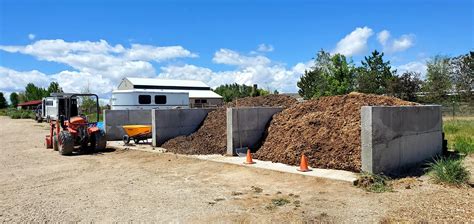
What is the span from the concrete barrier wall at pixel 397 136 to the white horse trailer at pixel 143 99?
1900 cm

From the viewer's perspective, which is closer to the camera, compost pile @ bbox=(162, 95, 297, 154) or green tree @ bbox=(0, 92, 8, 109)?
compost pile @ bbox=(162, 95, 297, 154)

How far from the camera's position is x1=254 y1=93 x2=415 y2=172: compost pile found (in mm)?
9828

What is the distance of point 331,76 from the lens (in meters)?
50.6

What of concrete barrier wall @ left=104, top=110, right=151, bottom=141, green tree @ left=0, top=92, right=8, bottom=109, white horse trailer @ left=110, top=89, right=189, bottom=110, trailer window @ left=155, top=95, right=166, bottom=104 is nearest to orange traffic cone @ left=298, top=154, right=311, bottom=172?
concrete barrier wall @ left=104, top=110, right=151, bottom=141

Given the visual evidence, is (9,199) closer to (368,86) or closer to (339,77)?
(368,86)

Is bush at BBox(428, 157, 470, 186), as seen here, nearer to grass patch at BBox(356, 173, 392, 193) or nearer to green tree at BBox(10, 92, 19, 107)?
grass patch at BBox(356, 173, 392, 193)

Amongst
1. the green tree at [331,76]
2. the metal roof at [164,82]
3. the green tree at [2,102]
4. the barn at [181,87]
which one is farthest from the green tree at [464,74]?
the green tree at [2,102]

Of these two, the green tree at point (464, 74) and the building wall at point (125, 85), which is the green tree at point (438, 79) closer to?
the green tree at point (464, 74)

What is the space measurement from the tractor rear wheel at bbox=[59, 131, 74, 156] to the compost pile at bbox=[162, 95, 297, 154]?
3108 mm

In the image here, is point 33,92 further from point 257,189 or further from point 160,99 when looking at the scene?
point 257,189

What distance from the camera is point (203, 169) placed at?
10.4 meters

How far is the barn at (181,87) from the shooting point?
47.8 meters

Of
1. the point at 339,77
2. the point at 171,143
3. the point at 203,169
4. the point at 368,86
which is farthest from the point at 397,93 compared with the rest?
the point at 203,169

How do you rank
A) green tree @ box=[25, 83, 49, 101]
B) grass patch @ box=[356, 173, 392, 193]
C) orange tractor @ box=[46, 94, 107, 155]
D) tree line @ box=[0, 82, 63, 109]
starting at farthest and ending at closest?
green tree @ box=[25, 83, 49, 101]
tree line @ box=[0, 82, 63, 109]
orange tractor @ box=[46, 94, 107, 155]
grass patch @ box=[356, 173, 392, 193]
